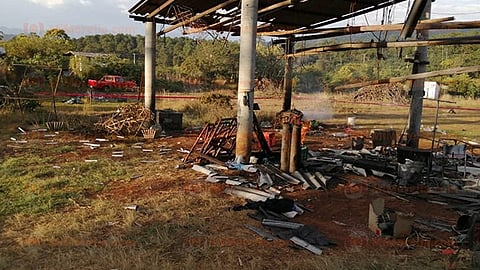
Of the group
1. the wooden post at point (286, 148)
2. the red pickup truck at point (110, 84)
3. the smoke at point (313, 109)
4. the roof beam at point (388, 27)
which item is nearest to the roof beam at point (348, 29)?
the roof beam at point (388, 27)

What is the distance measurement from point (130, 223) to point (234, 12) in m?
10.6

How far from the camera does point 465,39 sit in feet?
24.3

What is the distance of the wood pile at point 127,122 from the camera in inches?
599

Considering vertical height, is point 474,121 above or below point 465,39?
below

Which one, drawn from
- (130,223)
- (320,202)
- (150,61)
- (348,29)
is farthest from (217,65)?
(130,223)

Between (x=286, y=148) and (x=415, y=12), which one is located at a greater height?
(x=415, y=12)

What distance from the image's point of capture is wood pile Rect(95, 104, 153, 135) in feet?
49.9

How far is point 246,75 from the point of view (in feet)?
34.1

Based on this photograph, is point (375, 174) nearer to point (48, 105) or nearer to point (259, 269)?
point (259, 269)

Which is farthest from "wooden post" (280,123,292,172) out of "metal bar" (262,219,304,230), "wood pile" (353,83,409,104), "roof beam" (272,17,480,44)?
"wood pile" (353,83,409,104)

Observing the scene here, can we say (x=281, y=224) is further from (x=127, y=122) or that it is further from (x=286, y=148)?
(x=127, y=122)

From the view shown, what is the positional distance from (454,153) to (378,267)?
7.14m

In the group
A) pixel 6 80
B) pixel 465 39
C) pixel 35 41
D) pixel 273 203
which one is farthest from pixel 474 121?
pixel 35 41

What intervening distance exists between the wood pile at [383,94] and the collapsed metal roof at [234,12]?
2346cm
